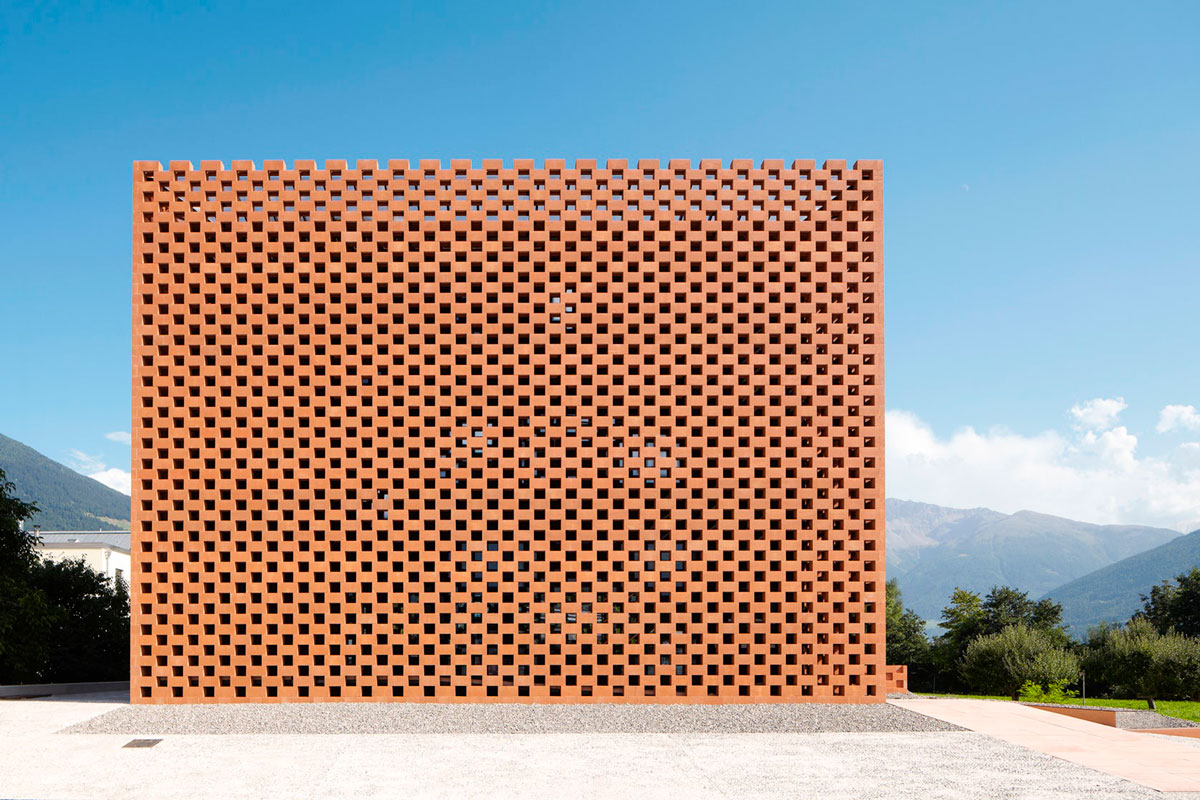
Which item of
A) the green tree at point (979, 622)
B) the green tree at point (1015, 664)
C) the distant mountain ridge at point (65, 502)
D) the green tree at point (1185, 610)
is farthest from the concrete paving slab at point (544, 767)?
the distant mountain ridge at point (65, 502)

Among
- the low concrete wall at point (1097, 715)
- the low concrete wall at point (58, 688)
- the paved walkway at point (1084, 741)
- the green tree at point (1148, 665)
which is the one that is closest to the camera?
the paved walkway at point (1084, 741)

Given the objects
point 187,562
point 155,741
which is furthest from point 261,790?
point 187,562

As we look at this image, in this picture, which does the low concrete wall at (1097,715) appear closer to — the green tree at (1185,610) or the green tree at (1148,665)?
the green tree at (1148,665)

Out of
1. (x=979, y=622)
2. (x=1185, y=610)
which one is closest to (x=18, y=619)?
(x=979, y=622)

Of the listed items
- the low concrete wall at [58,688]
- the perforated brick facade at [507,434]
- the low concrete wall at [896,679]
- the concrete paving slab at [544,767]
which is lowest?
the low concrete wall at [58,688]

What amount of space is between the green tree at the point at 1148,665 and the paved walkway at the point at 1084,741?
11.8 m

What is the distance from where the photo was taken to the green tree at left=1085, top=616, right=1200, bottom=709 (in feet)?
77.2

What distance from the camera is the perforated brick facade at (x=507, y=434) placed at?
47.8 ft

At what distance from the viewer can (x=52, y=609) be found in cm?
1870

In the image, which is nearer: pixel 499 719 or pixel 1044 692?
pixel 499 719

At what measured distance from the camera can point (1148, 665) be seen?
80.8ft

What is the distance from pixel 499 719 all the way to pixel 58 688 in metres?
11.5

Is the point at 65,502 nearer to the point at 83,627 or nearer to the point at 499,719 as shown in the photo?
the point at 83,627

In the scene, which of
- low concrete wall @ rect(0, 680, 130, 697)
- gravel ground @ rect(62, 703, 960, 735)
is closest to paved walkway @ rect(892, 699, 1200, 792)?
gravel ground @ rect(62, 703, 960, 735)
